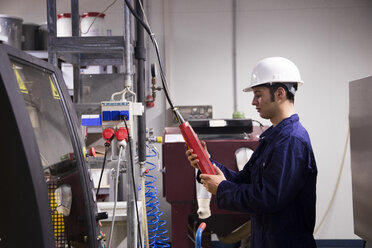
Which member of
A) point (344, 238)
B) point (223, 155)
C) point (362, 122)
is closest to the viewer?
point (223, 155)

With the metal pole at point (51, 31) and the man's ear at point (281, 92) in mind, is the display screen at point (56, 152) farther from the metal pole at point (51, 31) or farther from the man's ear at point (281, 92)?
the man's ear at point (281, 92)

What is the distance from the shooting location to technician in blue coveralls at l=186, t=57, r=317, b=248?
1.30 meters

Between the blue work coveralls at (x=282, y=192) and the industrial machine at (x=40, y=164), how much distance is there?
60 centimetres

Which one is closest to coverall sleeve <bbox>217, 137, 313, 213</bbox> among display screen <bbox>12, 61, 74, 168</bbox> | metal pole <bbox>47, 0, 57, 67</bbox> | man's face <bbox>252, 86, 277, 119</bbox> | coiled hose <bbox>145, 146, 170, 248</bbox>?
man's face <bbox>252, 86, 277, 119</bbox>

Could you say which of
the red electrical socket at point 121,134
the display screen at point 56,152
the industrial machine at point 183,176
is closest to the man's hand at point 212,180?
the red electrical socket at point 121,134

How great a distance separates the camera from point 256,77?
154cm

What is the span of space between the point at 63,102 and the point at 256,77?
919mm

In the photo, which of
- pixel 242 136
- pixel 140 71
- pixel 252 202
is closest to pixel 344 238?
pixel 242 136

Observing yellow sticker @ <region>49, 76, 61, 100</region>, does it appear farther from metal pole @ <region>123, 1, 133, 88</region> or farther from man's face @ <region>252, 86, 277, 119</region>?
man's face @ <region>252, 86, 277, 119</region>

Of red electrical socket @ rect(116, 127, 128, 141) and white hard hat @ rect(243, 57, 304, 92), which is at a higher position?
white hard hat @ rect(243, 57, 304, 92)

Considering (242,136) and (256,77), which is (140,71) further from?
(242,136)

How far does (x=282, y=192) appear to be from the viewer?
1.28m

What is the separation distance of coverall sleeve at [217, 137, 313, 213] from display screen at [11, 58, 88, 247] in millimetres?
631

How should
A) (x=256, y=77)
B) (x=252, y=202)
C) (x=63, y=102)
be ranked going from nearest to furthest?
(x=63, y=102) → (x=252, y=202) → (x=256, y=77)
